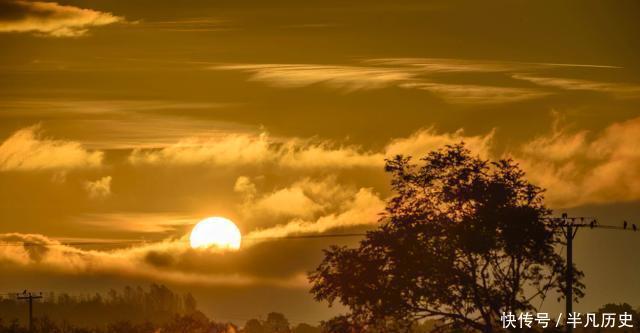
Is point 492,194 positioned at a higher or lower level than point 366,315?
higher

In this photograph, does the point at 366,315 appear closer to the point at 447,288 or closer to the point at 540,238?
the point at 447,288

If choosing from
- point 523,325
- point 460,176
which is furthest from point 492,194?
point 523,325

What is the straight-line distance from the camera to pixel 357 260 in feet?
207

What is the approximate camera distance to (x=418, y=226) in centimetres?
6222

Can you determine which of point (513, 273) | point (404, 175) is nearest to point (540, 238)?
point (513, 273)

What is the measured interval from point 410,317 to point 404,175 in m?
6.43

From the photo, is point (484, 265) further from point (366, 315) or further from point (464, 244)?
point (366, 315)

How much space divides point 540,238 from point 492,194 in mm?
2968

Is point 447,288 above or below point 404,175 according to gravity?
below

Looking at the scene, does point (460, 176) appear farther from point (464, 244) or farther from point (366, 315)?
point (366, 315)

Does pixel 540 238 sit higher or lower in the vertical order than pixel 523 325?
higher

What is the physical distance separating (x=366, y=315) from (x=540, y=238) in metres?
8.53

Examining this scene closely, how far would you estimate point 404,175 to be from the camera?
63594 millimetres

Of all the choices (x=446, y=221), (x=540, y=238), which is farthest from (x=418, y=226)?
(x=540, y=238)
